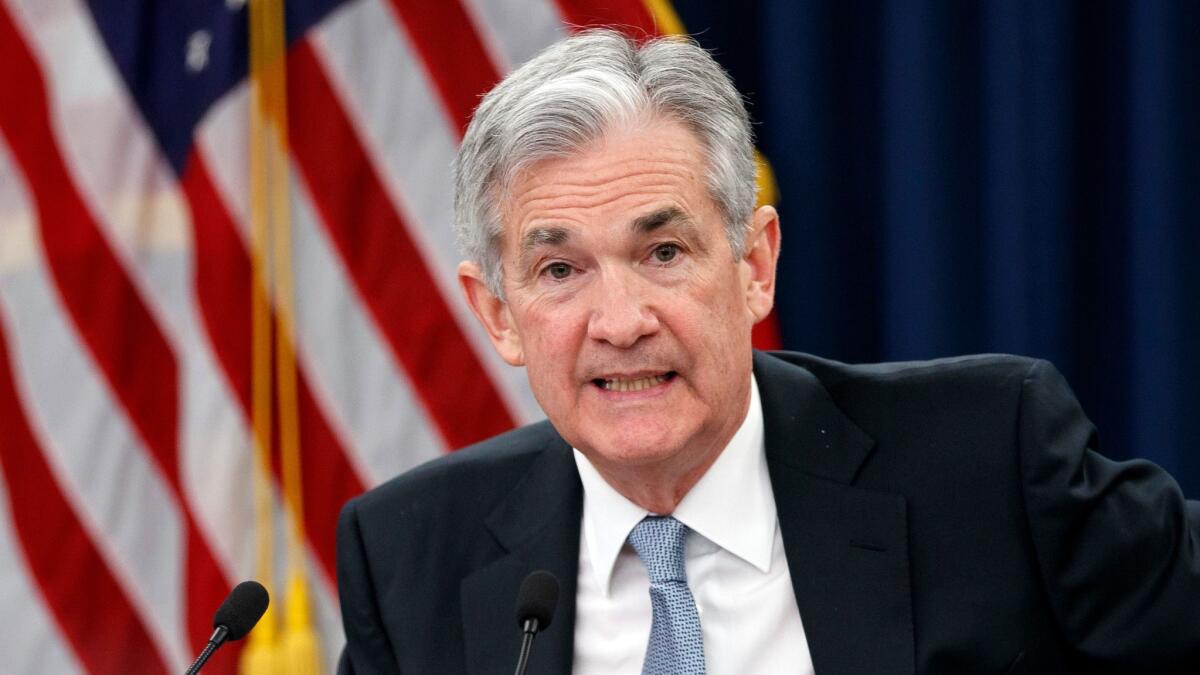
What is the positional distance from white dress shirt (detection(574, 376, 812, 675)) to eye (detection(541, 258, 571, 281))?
0.32 metres

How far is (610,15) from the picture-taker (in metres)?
2.98

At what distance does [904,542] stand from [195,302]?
175 cm

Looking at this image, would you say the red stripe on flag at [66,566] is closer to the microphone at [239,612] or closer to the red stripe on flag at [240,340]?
the red stripe on flag at [240,340]

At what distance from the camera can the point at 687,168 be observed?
1816 millimetres

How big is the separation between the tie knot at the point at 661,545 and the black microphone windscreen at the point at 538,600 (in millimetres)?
294

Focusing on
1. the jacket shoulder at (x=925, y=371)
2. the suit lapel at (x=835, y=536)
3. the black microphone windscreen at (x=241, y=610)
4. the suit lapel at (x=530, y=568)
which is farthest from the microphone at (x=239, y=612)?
the jacket shoulder at (x=925, y=371)

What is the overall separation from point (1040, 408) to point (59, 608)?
2.17 meters

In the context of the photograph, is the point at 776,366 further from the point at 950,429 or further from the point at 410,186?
the point at 410,186

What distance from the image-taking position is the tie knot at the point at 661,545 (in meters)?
1.91

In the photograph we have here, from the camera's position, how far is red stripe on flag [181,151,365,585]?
3.08m

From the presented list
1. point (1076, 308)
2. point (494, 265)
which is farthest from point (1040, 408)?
point (1076, 308)

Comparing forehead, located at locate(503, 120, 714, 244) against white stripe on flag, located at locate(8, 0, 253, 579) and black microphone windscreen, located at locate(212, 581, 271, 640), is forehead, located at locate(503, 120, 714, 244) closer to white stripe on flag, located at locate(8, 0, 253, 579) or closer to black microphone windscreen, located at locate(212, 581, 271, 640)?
black microphone windscreen, located at locate(212, 581, 271, 640)

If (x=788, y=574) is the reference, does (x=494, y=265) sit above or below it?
above

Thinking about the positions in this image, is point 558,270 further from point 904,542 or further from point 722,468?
point 904,542
